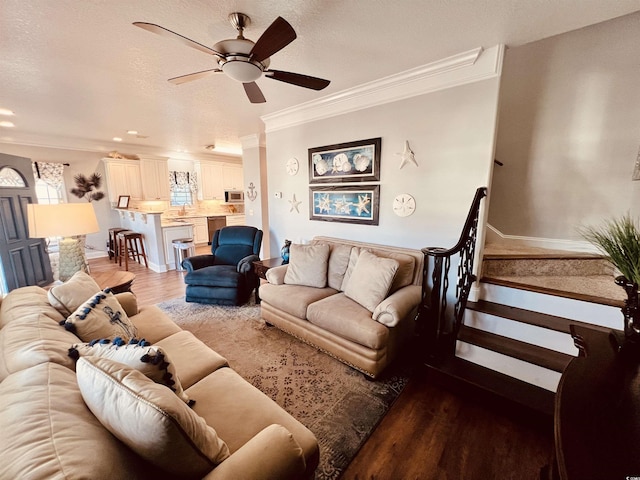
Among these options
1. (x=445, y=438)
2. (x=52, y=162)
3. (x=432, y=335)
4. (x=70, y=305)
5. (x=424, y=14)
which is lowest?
(x=445, y=438)

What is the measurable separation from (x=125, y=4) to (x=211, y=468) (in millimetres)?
2482

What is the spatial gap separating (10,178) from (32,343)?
450cm

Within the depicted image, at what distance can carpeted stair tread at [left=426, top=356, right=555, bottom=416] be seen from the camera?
1.75 metres

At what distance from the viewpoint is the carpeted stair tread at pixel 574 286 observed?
2.02m

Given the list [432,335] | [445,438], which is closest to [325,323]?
[432,335]

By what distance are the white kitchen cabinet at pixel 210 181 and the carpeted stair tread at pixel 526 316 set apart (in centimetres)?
736

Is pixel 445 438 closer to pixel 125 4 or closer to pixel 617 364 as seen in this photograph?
pixel 617 364

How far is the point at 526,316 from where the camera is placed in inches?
85.0

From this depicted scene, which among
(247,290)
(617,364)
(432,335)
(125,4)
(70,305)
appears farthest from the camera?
(247,290)

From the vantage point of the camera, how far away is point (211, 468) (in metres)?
0.90

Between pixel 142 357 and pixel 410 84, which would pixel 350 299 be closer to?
pixel 142 357

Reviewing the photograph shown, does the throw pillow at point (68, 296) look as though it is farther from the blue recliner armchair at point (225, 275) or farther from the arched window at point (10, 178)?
the arched window at point (10, 178)

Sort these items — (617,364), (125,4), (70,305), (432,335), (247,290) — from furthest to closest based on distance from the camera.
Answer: (247,290)
(432,335)
(70,305)
(125,4)
(617,364)

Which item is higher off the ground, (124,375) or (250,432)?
(124,375)
